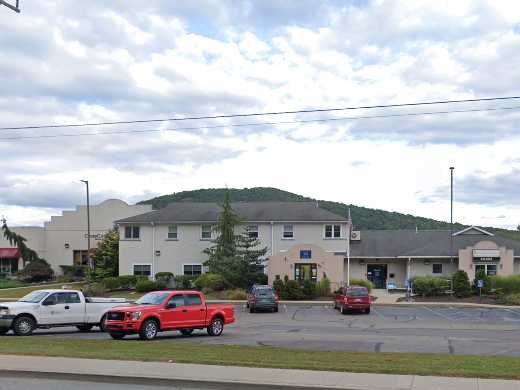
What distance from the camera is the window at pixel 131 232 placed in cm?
5897

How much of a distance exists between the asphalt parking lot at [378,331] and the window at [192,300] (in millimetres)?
1128

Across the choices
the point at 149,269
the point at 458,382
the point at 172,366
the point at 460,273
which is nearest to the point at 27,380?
the point at 172,366

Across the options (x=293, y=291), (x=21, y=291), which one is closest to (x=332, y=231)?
(x=293, y=291)

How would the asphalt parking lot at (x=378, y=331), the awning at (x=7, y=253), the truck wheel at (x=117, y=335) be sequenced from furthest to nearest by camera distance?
the awning at (x=7, y=253), the truck wheel at (x=117, y=335), the asphalt parking lot at (x=378, y=331)

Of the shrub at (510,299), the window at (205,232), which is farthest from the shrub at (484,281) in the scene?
the window at (205,232)

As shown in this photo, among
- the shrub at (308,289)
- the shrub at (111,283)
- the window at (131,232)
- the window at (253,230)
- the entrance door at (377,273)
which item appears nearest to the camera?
the shrub at (308,289)

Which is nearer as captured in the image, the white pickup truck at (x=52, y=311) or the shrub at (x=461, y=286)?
the white pickup truck at (x=52, y=311)

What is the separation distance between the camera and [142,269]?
192 ft

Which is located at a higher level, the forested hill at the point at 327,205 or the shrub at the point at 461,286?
the forested hill at the point at 327,205

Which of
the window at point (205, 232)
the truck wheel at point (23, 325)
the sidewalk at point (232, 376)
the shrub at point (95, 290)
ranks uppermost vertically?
the window at point (205, 232)

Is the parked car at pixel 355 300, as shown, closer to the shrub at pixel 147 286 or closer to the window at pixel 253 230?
the shrub at pixel 147 286

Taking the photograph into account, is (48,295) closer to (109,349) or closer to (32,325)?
(32,325)

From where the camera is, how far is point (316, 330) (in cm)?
2648

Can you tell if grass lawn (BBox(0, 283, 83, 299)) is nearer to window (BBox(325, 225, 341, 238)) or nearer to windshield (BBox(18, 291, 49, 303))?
window (BBox(325, 225, 341, 238))
